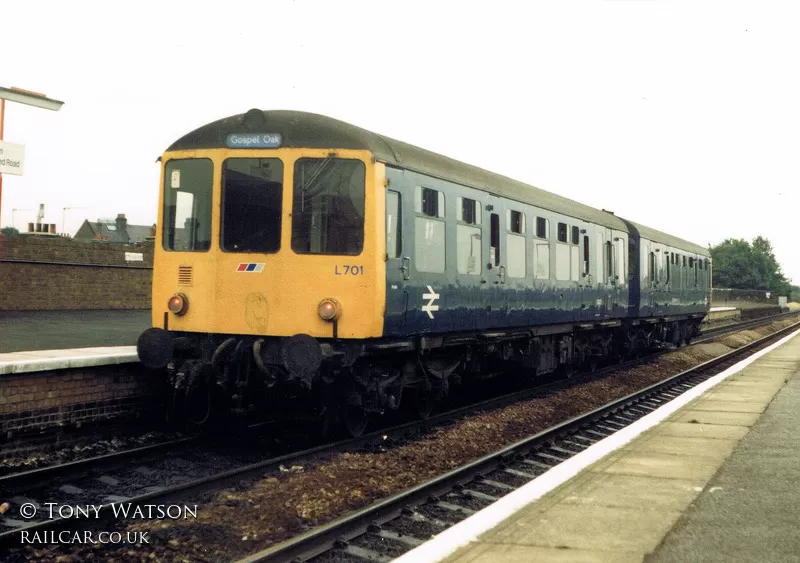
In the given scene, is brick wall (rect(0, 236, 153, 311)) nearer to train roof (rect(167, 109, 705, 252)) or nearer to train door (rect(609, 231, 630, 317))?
train roof (rect(167, 109, 705, 252))

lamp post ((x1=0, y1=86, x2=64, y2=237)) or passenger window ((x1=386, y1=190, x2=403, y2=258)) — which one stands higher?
lamp post ((x1=0, y1=86, x2=64, y2=237))

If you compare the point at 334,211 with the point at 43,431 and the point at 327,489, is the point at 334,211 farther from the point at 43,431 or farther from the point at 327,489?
the point at 43,431

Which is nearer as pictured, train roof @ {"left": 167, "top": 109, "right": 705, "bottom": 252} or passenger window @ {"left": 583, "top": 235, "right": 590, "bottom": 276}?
train roof @ {"left": 167, "top": 109, "right": 705, "bottom": 252}

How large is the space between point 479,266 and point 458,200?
3.23 feet

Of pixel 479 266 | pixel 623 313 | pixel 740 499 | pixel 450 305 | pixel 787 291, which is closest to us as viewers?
pixel 740 499

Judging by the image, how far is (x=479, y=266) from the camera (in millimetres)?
10641

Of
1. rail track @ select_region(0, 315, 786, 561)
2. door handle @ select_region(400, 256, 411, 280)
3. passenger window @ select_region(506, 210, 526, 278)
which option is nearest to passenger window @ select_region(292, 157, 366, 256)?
door handle @ select_region(400, 256, 411, 280)

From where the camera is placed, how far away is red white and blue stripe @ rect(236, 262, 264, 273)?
8500 millimetres

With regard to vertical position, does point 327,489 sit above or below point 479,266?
below

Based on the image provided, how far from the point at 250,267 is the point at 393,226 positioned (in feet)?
5.09

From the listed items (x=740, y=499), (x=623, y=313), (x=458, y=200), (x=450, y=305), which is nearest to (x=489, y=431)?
(x=450, y=305)

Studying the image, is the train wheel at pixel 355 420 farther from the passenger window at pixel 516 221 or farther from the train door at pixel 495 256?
the passenger window at pixel 516 221

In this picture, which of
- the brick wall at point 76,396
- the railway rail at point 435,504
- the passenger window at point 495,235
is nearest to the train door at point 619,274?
the passenger window at point 495,235

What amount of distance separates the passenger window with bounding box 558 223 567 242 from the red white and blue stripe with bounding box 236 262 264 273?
6688mm
